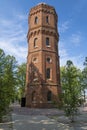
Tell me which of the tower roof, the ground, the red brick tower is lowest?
the ground

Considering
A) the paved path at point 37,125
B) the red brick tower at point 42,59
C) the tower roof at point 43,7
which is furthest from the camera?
the tower roof at point 43,7

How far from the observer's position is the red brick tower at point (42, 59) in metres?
31.8

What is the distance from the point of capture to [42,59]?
1287 inches

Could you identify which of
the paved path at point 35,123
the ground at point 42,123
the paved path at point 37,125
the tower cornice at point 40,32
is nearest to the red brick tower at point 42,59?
the tower cornice at point 40,32

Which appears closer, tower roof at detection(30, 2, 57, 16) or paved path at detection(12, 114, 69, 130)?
paved path at detection(12, 114, 69, 130)

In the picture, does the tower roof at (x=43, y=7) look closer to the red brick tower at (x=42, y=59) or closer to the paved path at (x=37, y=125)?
the red brick tower at (x=42, y=59)

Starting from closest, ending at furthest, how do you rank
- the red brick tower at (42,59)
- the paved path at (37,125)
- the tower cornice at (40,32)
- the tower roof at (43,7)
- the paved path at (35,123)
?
the paved path at (37,125), the paved path at (35,123), the red brick tower at (42,59), the tower cornice at (40,32), the tower roof at (43,7)

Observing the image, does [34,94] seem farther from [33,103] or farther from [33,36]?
[33,36]

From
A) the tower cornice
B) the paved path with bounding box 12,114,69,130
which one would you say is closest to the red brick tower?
the tower cornice

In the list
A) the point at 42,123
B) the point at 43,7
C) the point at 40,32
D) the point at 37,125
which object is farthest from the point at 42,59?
the point at 37,125

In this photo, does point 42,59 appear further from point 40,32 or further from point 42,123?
point 42,123

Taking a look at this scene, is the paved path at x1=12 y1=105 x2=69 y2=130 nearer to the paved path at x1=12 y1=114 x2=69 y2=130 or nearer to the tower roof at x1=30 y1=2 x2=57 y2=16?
the paved path at x1=12 y1=114 x2=69 y2=130

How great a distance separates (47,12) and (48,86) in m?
14.7

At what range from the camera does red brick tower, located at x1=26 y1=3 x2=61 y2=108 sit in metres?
31.8
